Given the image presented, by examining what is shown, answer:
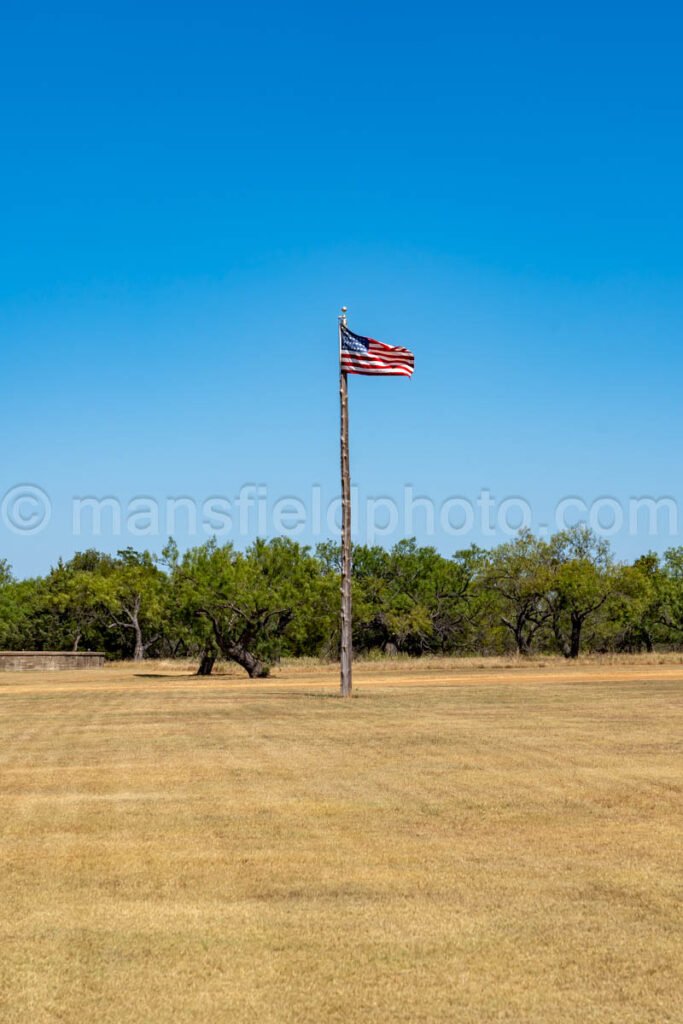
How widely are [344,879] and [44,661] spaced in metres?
59.2

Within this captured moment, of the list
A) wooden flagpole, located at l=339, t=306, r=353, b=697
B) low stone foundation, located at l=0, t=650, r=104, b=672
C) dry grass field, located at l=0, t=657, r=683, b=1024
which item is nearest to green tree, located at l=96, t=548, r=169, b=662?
low stone foundation, located at l=0, t=650, r=104, b=672

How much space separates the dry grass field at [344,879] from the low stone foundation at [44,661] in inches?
1846

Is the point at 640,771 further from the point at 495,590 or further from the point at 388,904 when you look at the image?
Answer: the point at 495,590

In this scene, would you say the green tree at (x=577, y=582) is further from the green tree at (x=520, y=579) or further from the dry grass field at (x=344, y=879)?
the dry grass field at (x=344, y=879)

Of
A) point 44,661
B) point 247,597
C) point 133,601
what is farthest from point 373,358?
point 133,601

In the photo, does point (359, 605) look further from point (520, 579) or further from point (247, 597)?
point (247, 597)

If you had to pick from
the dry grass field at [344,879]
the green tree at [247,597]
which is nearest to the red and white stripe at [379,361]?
the dry grass field at [344,879]

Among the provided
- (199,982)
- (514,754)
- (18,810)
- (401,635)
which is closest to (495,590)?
(401,635)

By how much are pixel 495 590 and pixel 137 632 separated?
2978 centimetres

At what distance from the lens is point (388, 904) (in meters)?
8.19

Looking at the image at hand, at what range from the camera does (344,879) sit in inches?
353

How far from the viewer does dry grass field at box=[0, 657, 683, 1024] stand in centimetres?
636

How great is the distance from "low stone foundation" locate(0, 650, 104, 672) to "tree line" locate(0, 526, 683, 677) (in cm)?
481

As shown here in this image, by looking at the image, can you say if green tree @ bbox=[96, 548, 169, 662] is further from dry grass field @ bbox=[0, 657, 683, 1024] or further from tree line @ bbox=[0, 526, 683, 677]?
dry grass field @ bbox=[0, 657, 683, 1024]
